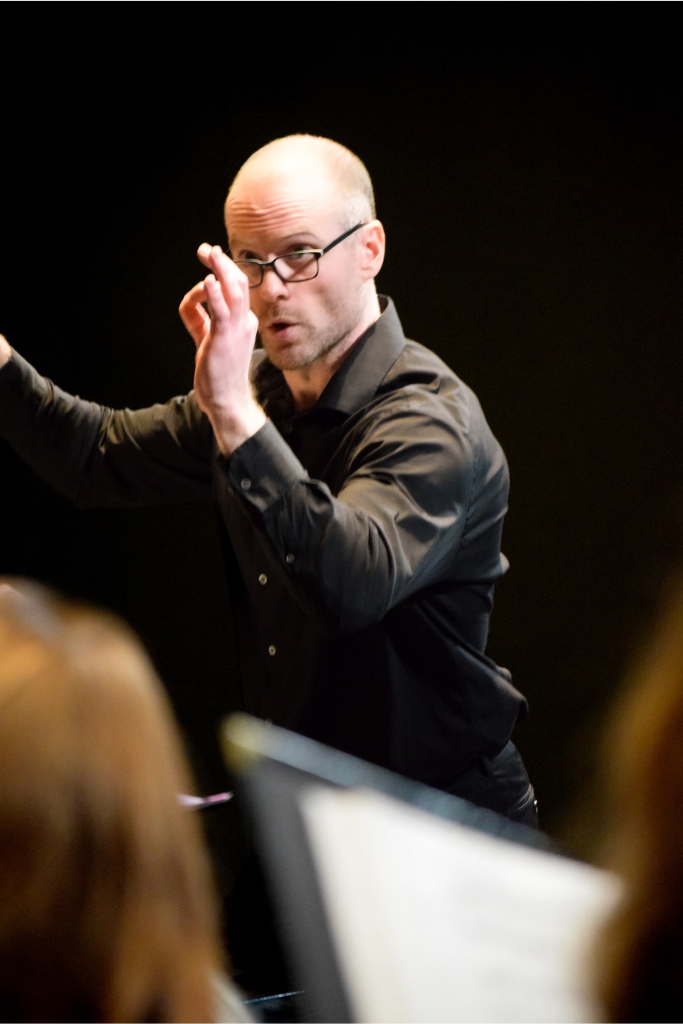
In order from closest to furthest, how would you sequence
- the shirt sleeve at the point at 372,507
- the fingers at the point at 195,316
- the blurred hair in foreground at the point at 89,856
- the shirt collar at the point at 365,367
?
the blurred hair in foreground at the point at 89,856 < the shirt sleeve at the point at 372,507 < the fingers at the point at 195,316 < the shirt collar at the point at 365,367

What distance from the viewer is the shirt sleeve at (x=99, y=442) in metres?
2.04

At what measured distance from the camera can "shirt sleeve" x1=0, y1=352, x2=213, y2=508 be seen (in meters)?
2.04

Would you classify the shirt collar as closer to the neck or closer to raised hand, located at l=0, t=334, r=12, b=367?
the neck

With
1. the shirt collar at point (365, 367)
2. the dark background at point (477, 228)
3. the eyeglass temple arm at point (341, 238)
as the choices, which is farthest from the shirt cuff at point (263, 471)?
the dark background at point (477, 228)

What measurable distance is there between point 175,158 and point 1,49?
0.50 m

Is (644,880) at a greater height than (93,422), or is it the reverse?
(644,880)

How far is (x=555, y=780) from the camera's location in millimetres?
2918

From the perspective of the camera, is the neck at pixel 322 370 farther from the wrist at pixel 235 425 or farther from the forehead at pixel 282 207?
the wrist at pixel 235 425

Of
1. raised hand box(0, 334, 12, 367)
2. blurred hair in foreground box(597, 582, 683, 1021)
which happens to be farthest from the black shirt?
blurred hair in foreground box(597, 582, 683, 1021)

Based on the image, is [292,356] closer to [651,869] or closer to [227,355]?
[227,355]

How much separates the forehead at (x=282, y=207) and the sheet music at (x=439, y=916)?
1326mm

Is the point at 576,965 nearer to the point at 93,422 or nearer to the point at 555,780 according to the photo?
the point at 93,422

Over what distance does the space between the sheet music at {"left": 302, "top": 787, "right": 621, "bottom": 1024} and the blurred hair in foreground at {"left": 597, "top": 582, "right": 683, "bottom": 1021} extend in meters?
0.05

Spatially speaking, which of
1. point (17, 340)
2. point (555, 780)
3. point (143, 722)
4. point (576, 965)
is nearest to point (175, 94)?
point (17, 340)
